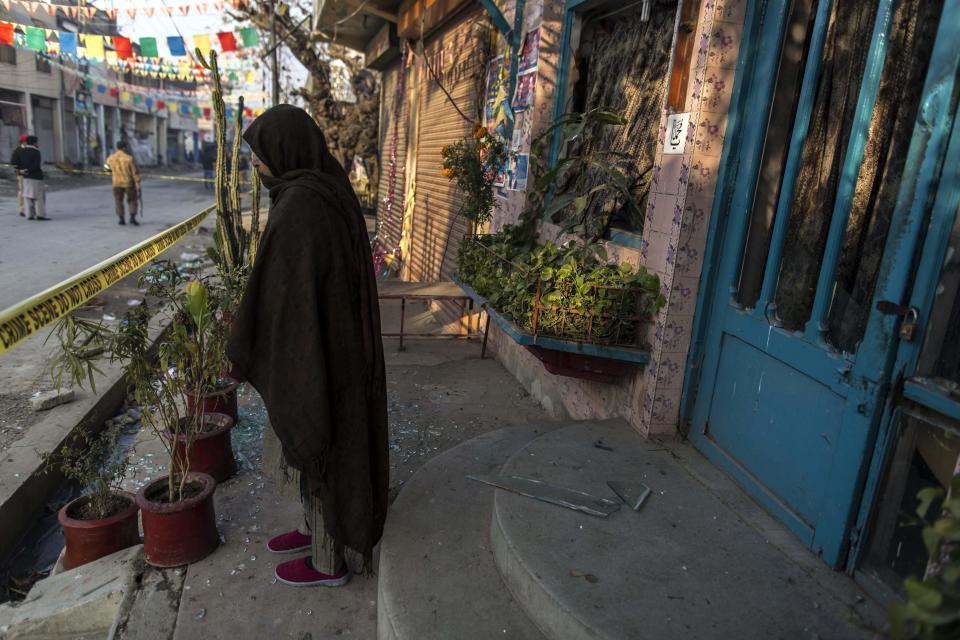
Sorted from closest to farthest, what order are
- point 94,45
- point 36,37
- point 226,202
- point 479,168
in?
point 226,202 < point 479,168 < point 36,37 < point 94,45

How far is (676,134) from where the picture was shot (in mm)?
3145

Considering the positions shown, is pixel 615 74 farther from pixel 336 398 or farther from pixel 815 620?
pixel 815 620

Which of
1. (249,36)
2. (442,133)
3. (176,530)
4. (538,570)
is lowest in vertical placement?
(176,530)

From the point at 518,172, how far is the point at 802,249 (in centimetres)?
280

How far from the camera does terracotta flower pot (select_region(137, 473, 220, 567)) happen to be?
106 inches

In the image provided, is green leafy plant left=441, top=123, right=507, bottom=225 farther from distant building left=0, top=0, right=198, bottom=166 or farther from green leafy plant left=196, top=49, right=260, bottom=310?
distant building left=0, top=0, right=198, bottom=166

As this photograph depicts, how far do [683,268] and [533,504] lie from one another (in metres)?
1.40

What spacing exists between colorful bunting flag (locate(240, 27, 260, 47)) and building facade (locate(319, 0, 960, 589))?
13010mm

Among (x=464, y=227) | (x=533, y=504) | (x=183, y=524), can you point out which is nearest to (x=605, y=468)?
(x=533, y=504)

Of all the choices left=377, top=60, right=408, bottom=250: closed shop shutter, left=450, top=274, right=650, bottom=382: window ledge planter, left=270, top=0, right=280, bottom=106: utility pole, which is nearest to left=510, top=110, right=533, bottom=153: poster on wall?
left=450, top=274, right=650, bottom=382: window ledge planter

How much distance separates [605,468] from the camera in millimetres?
2975

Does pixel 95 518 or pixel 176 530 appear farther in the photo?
pixel 95 518

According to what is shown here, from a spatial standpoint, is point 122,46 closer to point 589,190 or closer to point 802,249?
point 589,190

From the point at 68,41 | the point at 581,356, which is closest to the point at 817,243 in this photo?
the point at 581,356
